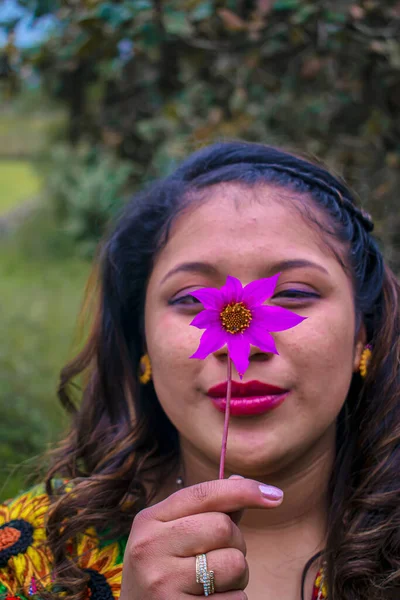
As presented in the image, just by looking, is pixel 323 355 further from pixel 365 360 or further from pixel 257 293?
pixel 257 293

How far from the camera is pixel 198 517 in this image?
1.27 metres

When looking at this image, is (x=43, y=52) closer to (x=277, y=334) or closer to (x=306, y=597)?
(x=277, y=334)

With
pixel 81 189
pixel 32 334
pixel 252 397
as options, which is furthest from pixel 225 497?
pixel 81 189

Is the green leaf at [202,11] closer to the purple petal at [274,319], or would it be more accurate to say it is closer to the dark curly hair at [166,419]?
the dark curly hair at [166,419]

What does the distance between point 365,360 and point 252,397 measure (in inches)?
18.6

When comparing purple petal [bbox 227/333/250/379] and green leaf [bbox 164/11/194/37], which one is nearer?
purple petal [bbox 227/333/250/379]

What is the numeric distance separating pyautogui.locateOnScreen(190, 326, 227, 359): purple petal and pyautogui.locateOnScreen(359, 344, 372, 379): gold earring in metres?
0.82

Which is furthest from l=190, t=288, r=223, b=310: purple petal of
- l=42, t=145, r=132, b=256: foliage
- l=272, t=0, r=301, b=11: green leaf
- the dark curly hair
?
l=42, t=145, r=132, b=256: foliage

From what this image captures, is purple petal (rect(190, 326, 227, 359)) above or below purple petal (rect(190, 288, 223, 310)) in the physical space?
below

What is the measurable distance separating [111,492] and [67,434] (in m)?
0.47

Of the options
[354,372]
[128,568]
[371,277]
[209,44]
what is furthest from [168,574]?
[209,44]

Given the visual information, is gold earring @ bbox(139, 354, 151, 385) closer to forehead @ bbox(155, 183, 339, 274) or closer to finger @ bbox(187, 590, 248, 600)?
forehead @ bbox(155, 183, 339, 274)

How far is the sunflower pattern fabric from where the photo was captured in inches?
72.1

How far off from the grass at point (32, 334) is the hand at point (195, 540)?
1.05m
